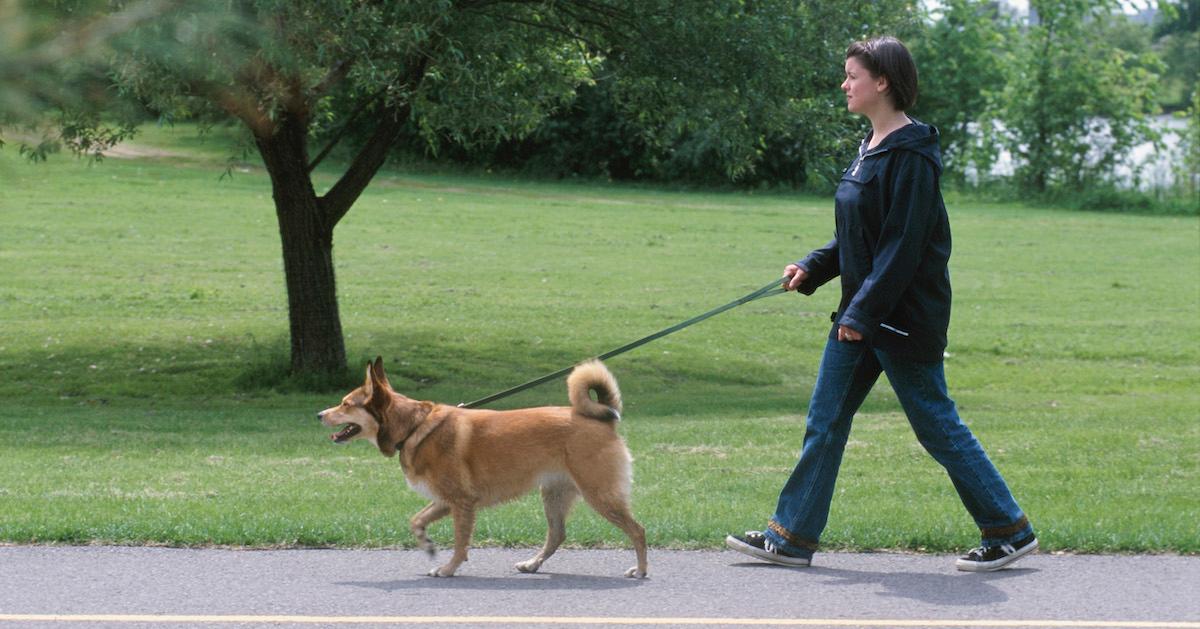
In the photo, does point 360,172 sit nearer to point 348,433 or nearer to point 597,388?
point 348,433

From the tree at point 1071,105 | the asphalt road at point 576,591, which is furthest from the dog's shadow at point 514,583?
the tree at point 1071,105

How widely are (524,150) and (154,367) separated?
29027 millimetres

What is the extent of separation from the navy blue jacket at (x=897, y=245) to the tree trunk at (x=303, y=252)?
946 cm

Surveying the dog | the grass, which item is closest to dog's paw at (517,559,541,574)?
the dog

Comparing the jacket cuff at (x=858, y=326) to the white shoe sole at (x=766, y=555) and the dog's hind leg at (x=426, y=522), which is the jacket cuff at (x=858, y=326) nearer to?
the white shoe sole at (x=766, y=555)

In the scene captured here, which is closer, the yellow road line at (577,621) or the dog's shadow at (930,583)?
the yellow road line at (577,621)

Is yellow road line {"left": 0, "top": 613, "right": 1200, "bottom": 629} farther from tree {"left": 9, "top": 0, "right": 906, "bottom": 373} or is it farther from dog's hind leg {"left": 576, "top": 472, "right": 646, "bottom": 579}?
tree {"left": 9, "top": 0, "right": 906, "bottom": 373}

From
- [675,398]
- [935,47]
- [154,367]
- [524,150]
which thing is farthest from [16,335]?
[935,47]

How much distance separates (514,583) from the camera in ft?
21.2

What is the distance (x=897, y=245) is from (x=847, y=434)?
0.91 meters

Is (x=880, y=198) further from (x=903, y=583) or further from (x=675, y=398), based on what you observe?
(x=675, y=398)

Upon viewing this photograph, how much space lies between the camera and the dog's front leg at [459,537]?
6.59 metres

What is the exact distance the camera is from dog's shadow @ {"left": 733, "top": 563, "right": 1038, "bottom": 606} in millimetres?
6062

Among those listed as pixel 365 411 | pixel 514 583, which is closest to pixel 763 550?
pixel 514 583
